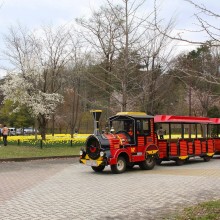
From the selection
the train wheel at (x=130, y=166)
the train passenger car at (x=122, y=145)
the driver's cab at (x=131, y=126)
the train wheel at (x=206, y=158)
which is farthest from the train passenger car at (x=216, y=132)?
the train wheel at (x=130, y=166)

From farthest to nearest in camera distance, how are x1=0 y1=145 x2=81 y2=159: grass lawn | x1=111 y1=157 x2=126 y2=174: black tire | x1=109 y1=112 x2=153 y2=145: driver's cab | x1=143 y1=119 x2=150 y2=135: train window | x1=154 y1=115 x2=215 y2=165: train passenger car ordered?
x1=0 y1=145 x2=81 y2=159: grass lawn < x1=154 y1=115 x2=215 y2=165: train passenger car < x1=143 y1=119 x2=150 y2=135: train window < x1=109 y1=112 x2=153 y2=145: driver's cab < x1=111 y1=157 x2=126 y2=174: black tire

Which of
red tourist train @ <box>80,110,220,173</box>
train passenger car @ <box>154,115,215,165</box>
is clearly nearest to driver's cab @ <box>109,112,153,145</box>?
red tourist train @ <box>80,110,220,173</box>

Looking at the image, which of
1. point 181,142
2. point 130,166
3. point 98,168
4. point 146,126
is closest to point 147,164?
point 130,166

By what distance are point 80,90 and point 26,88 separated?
4.99 metres

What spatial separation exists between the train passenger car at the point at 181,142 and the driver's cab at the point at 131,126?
62.7 inches

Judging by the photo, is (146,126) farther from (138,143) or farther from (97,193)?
(97,193)

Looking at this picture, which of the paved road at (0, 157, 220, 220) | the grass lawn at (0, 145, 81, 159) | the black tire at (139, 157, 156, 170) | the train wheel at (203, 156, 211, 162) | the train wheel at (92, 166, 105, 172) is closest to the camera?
the paved road at (0, 157, 220, 220)

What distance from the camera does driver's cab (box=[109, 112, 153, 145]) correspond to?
50.1 feet

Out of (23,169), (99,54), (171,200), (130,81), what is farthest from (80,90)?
(171,200)

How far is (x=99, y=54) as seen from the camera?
23.5m

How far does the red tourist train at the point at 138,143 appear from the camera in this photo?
14.3 metres

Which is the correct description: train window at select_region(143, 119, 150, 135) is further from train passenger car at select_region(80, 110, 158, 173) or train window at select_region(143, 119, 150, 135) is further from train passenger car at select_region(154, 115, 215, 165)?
train passenger car at select_region(154, 115, 215, 165)

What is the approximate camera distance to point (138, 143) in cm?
1533

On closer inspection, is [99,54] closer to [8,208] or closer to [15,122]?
[8,208]
